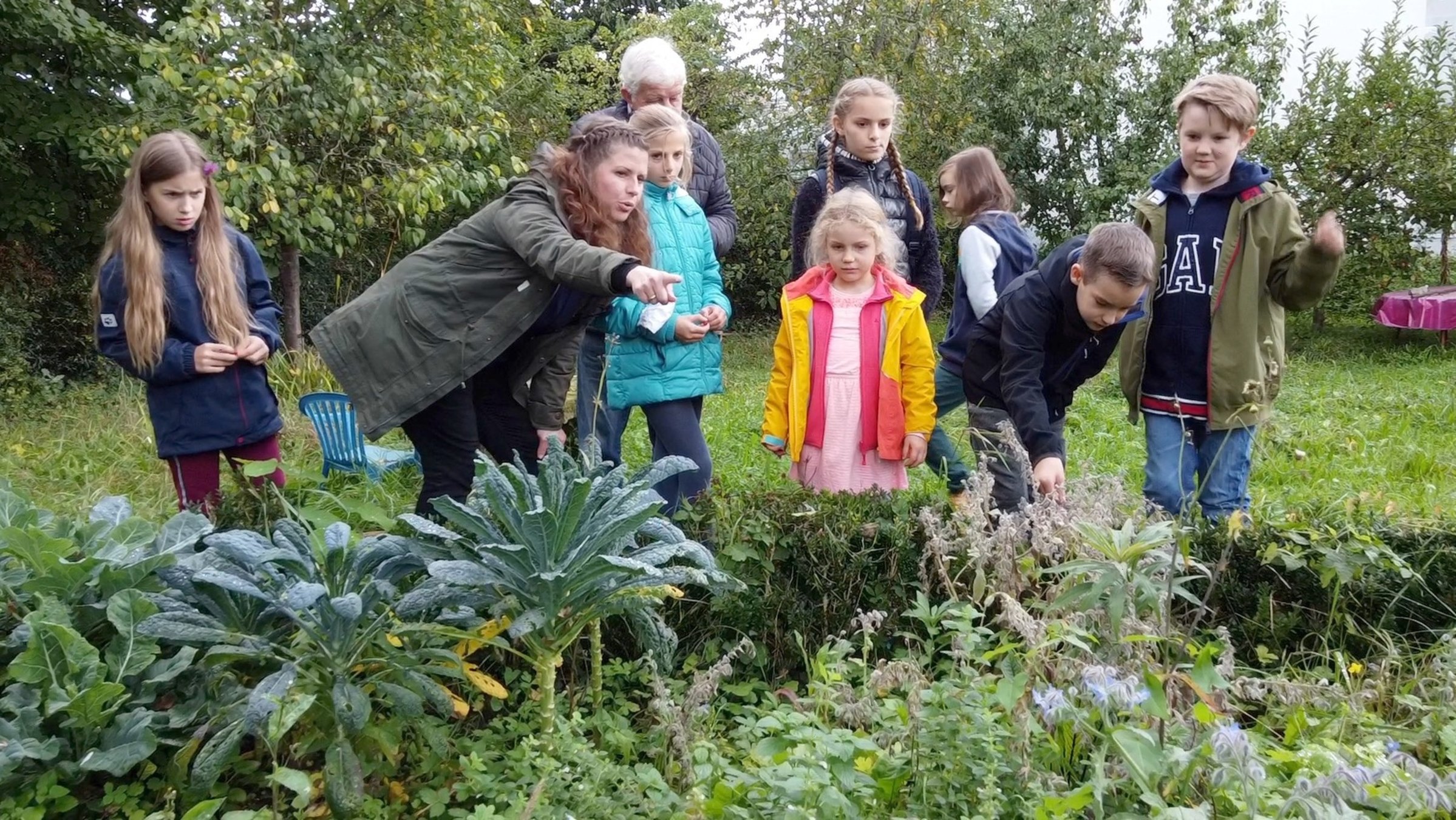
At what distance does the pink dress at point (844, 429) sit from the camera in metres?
4.27

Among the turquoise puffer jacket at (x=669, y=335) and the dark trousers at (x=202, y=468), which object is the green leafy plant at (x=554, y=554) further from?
the dark trousers at (x=202, y=468)

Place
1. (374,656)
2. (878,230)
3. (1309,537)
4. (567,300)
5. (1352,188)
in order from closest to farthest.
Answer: (374,656) → (1309,537) → (567,300) → (878,230) → (1352,188)

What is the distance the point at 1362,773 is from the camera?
1.84 m

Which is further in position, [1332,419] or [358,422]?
[1332,419]

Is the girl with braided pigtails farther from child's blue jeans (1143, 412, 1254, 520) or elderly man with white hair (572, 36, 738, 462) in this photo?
child's blue jeans (1143, 412, 1254, 520)

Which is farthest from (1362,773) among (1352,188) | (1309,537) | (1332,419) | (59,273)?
(59,273)

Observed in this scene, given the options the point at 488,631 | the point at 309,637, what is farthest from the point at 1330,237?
the point at 309,637

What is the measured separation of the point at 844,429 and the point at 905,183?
1.38 metres

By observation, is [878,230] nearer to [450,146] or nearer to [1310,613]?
[1310,613]

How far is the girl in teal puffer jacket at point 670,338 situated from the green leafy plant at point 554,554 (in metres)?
1.32

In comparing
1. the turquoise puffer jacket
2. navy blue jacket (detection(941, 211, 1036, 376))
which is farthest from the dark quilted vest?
the turquoise puffer jacket

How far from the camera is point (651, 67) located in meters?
4.59

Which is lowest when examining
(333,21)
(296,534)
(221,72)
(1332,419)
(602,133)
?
(1332,419)

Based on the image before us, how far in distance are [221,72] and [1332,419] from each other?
25.8 ft
